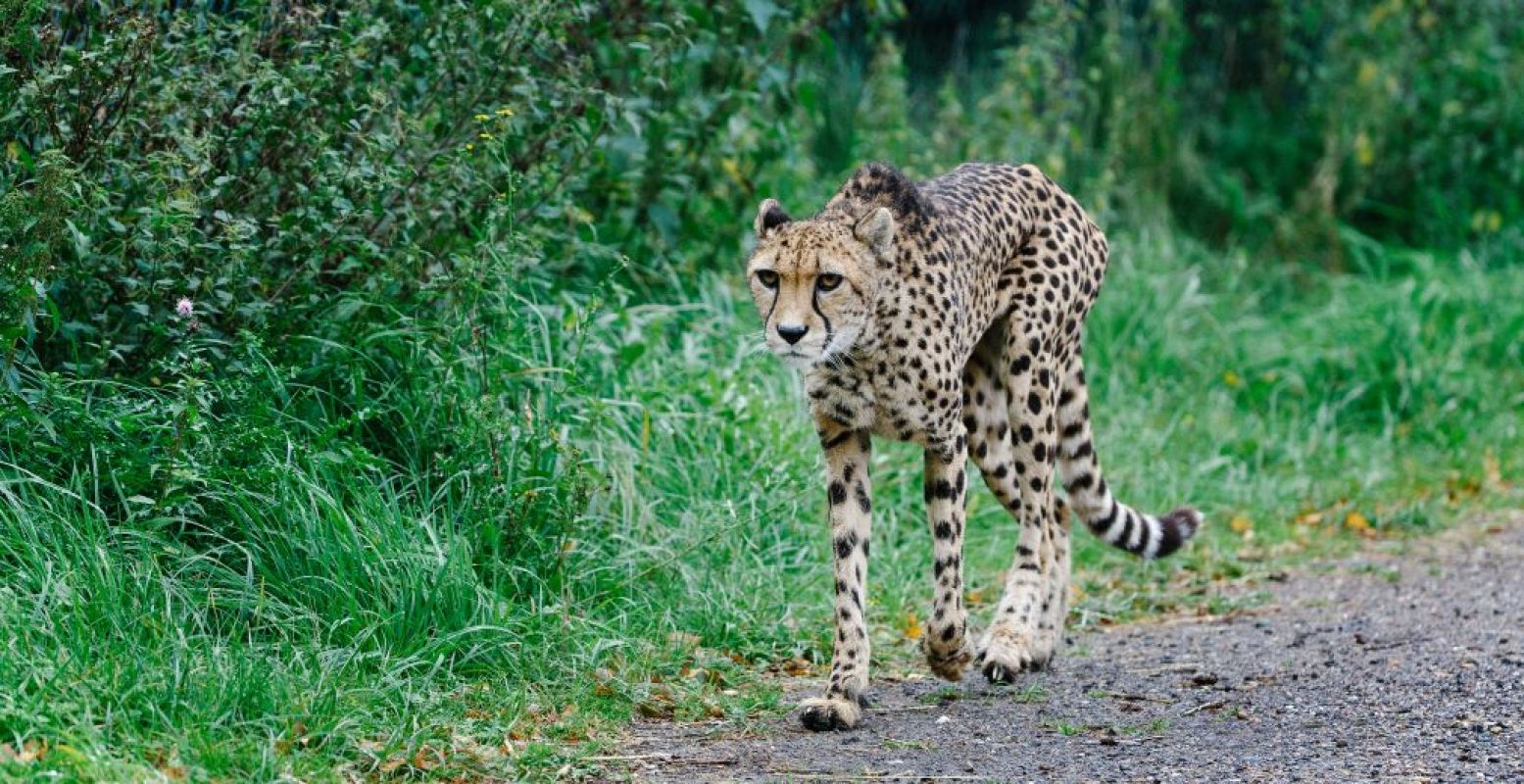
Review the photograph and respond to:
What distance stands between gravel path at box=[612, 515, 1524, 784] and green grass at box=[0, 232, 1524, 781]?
283 millimetres

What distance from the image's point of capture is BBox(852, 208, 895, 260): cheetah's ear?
4.74m

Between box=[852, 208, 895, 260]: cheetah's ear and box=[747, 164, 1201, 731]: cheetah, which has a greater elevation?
box=[852, 208, 895, 260]: cheetah's ear

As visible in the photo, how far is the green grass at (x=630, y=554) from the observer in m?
3.91

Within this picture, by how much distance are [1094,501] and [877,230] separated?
4.82ft

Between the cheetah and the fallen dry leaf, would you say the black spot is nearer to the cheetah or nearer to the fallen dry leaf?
the cheetah

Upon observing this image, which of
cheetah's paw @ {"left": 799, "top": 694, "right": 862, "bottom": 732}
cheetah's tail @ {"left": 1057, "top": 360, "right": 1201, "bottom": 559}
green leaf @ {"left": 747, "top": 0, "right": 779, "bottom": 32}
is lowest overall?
cheetah's paw @ {"left": 799, "top": 694, "right": 862, "bottom": 732}

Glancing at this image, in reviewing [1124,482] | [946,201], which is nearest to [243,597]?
[946,201]

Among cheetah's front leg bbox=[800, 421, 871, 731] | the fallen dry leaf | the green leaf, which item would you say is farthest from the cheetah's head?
the fallen dry leaf

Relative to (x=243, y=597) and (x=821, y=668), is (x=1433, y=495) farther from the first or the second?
(x=243, y=597)

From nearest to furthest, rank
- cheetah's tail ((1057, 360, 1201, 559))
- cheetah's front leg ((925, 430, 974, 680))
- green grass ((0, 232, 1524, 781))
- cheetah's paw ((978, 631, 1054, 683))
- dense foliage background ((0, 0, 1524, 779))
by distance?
green grass ((0, 232, 1524, 781))
dense foliage background ((0, 0, 1524, 779))
cheetah's front leg ((925, 430, 974, 680))
cheetah's paw ((978, 631, 1054, 683))
cheetah's tail ((1057, 360, 1201, 559))

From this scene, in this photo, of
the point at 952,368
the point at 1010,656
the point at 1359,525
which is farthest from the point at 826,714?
the point at 1359,525

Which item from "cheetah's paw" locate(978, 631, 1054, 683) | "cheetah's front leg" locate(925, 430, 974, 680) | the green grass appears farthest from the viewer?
"cheetah's paw" locate(978, 631, 1054, 683)

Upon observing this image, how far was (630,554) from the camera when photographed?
5.25 metres

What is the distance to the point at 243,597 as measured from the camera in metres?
4.47
